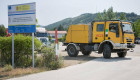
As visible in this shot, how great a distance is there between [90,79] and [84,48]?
882 centimetres

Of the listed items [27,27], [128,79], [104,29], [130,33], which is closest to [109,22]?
[104,29]

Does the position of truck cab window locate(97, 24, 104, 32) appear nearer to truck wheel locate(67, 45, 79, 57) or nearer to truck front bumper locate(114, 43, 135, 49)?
truck front bumper locate(114, 43, 135, 49)

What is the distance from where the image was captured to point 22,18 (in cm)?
1026

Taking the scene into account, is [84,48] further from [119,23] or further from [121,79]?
[121,79]

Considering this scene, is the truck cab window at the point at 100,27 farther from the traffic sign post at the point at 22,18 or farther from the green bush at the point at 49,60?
the traffic sign post at the point at 22,18

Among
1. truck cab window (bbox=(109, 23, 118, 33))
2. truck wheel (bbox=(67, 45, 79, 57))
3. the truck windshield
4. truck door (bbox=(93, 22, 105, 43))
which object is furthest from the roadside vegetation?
the truck windshield

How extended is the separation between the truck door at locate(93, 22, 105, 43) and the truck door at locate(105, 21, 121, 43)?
0.42 m

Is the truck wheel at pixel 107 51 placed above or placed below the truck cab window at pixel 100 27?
below

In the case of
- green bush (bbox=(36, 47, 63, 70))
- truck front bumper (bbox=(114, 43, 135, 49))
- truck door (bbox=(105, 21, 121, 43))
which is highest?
truck door (bbox=(105, 21, 121, 43))

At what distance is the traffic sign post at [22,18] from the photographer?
994 cm

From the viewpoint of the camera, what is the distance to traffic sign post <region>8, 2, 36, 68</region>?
9.94 meters

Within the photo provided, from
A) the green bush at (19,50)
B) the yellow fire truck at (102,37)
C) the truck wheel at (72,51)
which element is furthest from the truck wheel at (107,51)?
the green bush at (19,50)

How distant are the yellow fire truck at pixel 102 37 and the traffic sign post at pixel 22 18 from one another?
6.51 metres

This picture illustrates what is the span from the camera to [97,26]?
15.3 meters
